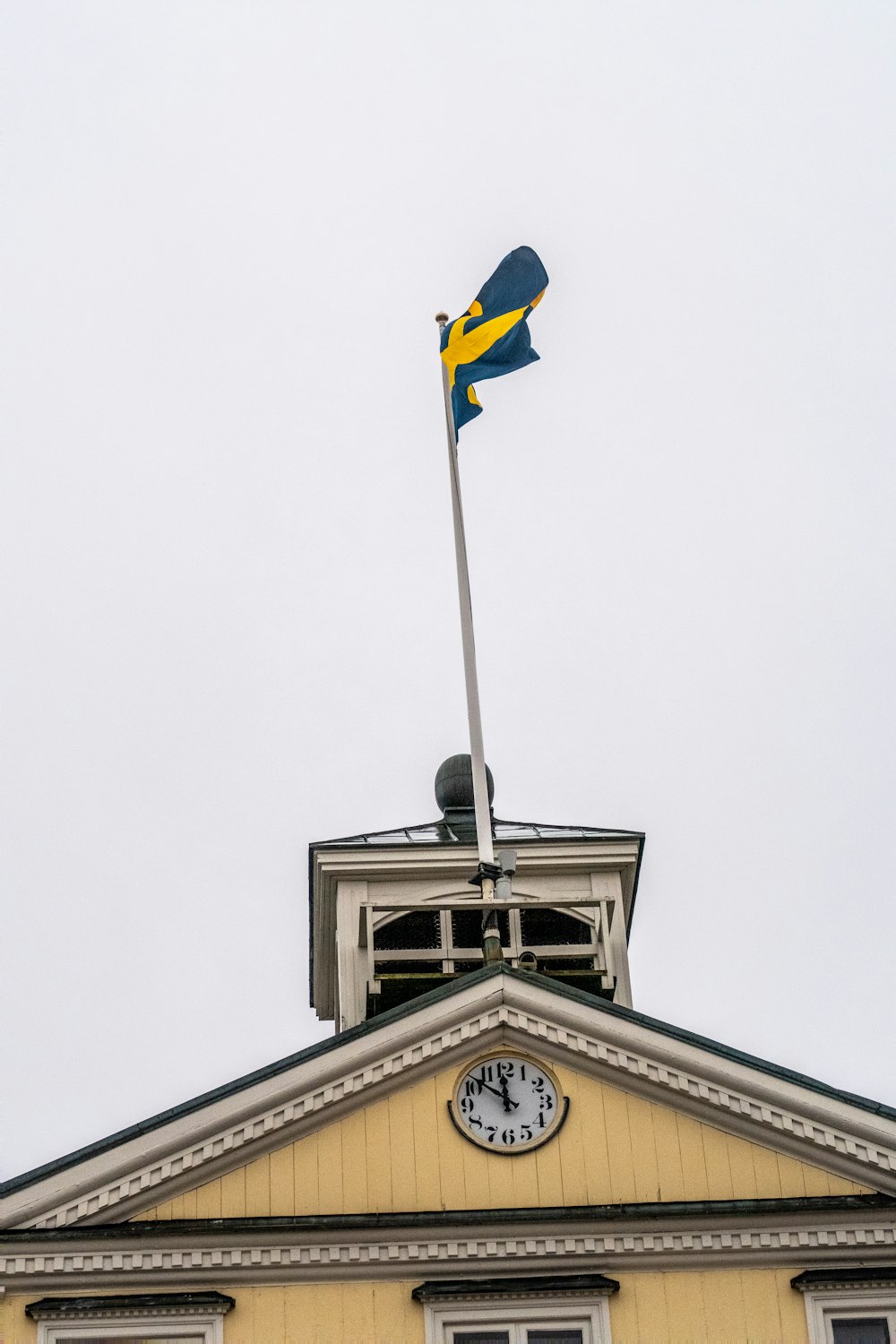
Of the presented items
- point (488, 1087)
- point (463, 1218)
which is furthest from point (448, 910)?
point (463, 1218)

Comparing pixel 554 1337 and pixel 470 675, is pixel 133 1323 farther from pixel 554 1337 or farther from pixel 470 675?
pixel 470 675

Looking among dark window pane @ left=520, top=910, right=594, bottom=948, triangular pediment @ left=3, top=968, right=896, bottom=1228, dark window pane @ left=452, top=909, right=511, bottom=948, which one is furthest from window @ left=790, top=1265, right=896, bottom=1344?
dark window pane @ left=520, top=910, right=594, bottom=948

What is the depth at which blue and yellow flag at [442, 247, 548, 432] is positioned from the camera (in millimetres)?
32719

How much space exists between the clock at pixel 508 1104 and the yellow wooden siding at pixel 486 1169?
0.43ft

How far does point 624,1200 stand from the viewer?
24.6 m

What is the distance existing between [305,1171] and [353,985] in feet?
29.2

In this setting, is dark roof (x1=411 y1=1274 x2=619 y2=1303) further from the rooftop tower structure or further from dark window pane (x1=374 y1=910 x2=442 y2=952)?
dark window pane (x1=374 y1=910 x2=442 y2=952)

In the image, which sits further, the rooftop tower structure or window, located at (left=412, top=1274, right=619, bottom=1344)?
the rooftop tower structure

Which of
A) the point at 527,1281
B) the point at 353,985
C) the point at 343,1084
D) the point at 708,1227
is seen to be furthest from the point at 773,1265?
the point at 353,985

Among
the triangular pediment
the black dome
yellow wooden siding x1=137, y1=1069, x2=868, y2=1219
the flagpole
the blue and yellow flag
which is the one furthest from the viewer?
the black dome

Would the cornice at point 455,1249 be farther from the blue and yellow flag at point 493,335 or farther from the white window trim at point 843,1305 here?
the blue and yellow flag at point 493,335

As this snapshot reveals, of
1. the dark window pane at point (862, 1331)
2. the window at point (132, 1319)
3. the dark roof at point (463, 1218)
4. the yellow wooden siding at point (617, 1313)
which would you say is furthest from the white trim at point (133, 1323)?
the dark window pane at point (862, 1331)

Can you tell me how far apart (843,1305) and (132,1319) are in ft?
22.7

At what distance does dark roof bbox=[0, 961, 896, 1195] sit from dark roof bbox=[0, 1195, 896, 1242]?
2.30 feet
